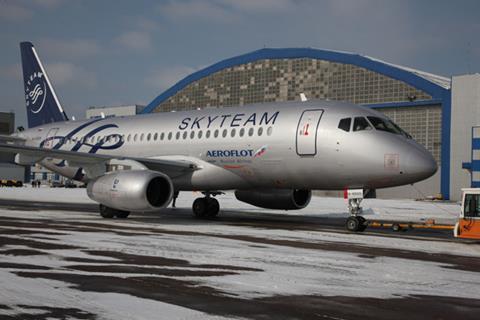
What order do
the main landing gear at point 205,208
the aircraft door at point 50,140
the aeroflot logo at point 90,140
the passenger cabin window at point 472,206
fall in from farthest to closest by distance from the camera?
the aircraft door at point 50,140 < the aeroflot logo at point 90,140 < the main landing gear at point 205,208 < the passenger cabin window at point 472,206

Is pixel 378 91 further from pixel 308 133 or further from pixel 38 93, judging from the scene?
pixel 308 133

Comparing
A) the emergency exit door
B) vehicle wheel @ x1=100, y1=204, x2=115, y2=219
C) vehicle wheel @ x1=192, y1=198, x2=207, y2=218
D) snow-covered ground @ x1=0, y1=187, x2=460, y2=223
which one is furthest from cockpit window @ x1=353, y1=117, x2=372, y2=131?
vehicle wheel @ x1=100, y1=204, x2=115, y2=219

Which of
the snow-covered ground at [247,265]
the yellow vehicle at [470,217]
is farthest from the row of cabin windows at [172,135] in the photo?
the yellow vehicle at [470,217]

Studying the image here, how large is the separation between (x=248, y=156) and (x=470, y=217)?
25.3 feet

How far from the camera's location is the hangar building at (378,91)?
59156mm

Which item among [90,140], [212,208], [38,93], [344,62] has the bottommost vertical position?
[212,208]

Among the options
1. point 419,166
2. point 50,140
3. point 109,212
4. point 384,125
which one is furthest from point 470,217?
point 50,140

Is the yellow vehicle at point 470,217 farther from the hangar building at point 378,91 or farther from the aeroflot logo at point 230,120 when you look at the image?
the hangar building at point 378,91

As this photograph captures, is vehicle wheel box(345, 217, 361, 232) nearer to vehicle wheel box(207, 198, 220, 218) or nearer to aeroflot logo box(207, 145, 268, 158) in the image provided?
aeroflot logo box(207, 145, 268, 158)

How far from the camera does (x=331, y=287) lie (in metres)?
8.10

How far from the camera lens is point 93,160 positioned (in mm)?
21375

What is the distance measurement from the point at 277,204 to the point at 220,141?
365 cm

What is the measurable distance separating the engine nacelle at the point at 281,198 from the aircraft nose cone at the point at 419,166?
610cm

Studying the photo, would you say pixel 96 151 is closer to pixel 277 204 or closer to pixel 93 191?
pixel 93 191
